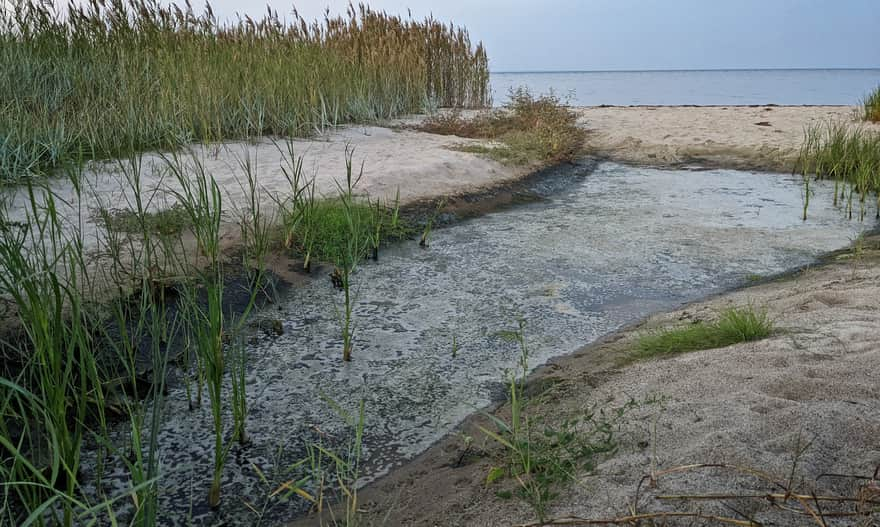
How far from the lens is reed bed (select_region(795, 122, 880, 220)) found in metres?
5.79

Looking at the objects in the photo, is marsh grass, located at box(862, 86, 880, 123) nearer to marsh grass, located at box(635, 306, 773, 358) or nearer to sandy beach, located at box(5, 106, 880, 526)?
sandy beach, located at box(5, 106, 880, 526)

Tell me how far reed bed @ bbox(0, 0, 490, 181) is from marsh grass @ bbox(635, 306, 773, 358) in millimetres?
3343

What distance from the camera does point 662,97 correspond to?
20.6 m

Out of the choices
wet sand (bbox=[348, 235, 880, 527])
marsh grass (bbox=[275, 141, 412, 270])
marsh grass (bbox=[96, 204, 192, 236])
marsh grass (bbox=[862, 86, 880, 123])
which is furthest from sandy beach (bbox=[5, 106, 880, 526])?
marsh grass (bbox=[862, 86, 880, 123])

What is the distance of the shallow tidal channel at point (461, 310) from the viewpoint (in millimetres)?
2309

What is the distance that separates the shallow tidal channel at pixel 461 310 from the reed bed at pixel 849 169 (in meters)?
0.20

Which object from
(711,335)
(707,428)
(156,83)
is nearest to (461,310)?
(711,335)

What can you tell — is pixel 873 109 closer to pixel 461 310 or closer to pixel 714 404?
pixel 461 310

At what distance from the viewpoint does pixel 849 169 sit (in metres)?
6.79

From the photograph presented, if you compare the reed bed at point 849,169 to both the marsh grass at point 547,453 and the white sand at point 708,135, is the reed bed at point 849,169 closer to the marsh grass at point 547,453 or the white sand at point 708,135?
the white sand at point 708,135

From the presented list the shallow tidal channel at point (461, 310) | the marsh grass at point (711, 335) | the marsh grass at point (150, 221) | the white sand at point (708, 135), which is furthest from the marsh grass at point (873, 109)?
the marsh grass at point (150, 221)

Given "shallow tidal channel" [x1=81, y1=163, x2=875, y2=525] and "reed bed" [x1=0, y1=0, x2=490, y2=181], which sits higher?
"reed bed" [x1=0, y1=0, x2=490, y2=181]

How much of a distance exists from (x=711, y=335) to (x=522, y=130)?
21.8ft

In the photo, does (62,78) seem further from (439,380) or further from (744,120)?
(744,120)
